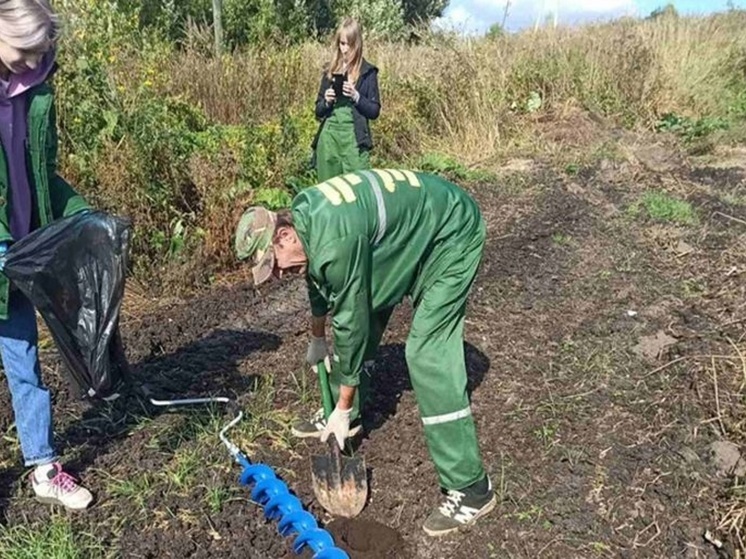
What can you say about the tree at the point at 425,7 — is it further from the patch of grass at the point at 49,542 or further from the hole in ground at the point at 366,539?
the patch of grass at the point at 49,542

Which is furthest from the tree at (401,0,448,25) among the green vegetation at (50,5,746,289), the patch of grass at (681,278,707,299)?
the patch of grass at (681,278,707,299)

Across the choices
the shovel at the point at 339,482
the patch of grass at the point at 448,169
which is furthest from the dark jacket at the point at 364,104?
the shovel at the point at 339,482

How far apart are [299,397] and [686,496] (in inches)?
71.2

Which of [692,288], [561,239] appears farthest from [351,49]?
[692,288]

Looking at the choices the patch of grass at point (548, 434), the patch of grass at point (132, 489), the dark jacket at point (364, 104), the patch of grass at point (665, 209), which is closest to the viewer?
the patch of grass at point (132, 489)

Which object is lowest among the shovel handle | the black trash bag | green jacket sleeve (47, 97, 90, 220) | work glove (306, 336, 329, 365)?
the shovel handle

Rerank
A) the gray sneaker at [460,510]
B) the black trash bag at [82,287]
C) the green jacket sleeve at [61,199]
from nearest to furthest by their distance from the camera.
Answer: the black trash bag at [82,287] < the green jacket sleeve at [61,199] < the gray sneaker at [460,510]

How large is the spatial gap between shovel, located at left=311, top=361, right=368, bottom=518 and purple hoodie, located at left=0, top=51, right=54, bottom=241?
54.8 inches

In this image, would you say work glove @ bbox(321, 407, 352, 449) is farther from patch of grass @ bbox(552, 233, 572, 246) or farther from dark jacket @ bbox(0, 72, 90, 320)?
patch of grass @ bbox(552, 233, 572, 246)

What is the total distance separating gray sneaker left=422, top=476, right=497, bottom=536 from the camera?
2824mm

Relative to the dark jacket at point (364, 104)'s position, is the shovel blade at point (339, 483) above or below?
below

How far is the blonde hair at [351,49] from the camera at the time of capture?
5406mm

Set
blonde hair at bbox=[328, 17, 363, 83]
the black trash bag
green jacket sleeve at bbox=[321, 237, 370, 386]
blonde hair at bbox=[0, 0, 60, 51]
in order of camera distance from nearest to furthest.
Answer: blonde hair at bbox=[0, 0, 60, 51] → green jacket sleeve at bbox=[321, 237, 370, 386] → the black trash bag → blonde hair at bbox=[328, 17, 363, 83]

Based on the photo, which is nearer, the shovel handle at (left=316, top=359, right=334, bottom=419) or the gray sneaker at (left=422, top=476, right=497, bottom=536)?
the gray sneaker at (left=422, top=476, right=497, bottom=536)
